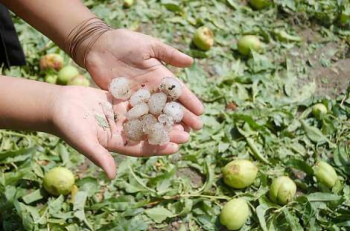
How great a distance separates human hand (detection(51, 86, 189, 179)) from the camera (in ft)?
6.53

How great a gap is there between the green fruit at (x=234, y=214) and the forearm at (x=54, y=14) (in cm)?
131

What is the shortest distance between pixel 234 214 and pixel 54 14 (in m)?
1.48

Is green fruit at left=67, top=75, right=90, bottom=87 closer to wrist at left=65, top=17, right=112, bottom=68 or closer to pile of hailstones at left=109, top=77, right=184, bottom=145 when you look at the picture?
wrist at left=65, top=17, right=112, bottom=68

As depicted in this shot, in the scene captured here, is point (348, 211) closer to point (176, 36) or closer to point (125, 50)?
point (125, 50)

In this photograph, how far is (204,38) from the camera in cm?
382

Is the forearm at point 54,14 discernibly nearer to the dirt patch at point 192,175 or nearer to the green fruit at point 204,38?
the dirt patch at point 192,175

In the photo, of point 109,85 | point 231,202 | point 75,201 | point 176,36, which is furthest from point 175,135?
point 176,36

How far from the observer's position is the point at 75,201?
2.85 metres

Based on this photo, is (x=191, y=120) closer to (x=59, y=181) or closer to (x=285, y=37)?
(x=59, y=181)

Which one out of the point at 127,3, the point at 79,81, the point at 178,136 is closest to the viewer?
the point at 178,136

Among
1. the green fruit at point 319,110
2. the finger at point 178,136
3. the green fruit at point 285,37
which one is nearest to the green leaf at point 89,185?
the finger at point 178,136

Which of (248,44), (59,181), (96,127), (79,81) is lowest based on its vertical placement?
(59,181)

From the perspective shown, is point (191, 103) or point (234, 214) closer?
point (191, 103)

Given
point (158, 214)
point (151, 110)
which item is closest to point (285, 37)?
point (151, 110)
